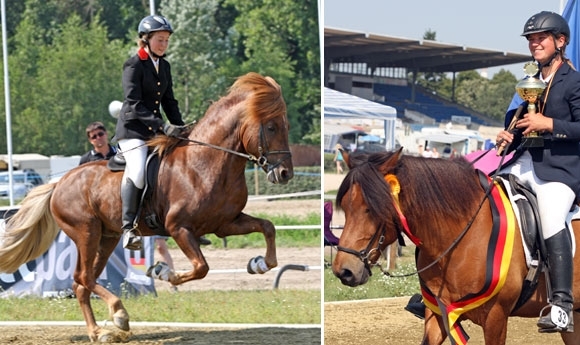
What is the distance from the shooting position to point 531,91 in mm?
5832

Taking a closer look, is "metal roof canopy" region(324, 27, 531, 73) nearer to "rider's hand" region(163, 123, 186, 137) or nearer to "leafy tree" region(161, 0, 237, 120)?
"leafy tree" region(161, 0, 237, 120)

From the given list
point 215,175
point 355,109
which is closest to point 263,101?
point 215,175

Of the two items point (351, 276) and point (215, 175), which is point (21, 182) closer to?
point (215, 175)

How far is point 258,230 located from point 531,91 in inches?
131

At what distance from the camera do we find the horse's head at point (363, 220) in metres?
5.36


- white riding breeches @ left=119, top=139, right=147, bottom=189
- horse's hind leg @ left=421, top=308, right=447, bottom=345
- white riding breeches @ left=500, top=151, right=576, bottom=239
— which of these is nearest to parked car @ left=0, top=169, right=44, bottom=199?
white riding breeches @ left=119, top=139, right=147, bottom=189

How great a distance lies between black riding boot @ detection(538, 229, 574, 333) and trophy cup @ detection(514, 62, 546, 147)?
1.96 ft

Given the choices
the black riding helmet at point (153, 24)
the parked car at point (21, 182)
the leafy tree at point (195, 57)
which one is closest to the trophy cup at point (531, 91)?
the black riding helmet at point (153, 24)

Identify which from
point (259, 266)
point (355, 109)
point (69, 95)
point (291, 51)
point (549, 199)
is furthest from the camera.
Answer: point (291, 51)

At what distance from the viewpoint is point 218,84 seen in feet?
148

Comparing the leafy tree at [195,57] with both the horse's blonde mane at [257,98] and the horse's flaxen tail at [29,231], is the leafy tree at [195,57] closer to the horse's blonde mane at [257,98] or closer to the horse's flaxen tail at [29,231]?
the horse's flaxen tail at [29,231]

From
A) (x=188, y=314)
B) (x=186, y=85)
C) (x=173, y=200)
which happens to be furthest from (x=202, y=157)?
(x=186, y=85)

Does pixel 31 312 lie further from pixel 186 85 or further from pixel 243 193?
pixel 186 85

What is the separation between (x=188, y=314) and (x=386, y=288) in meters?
2.86
